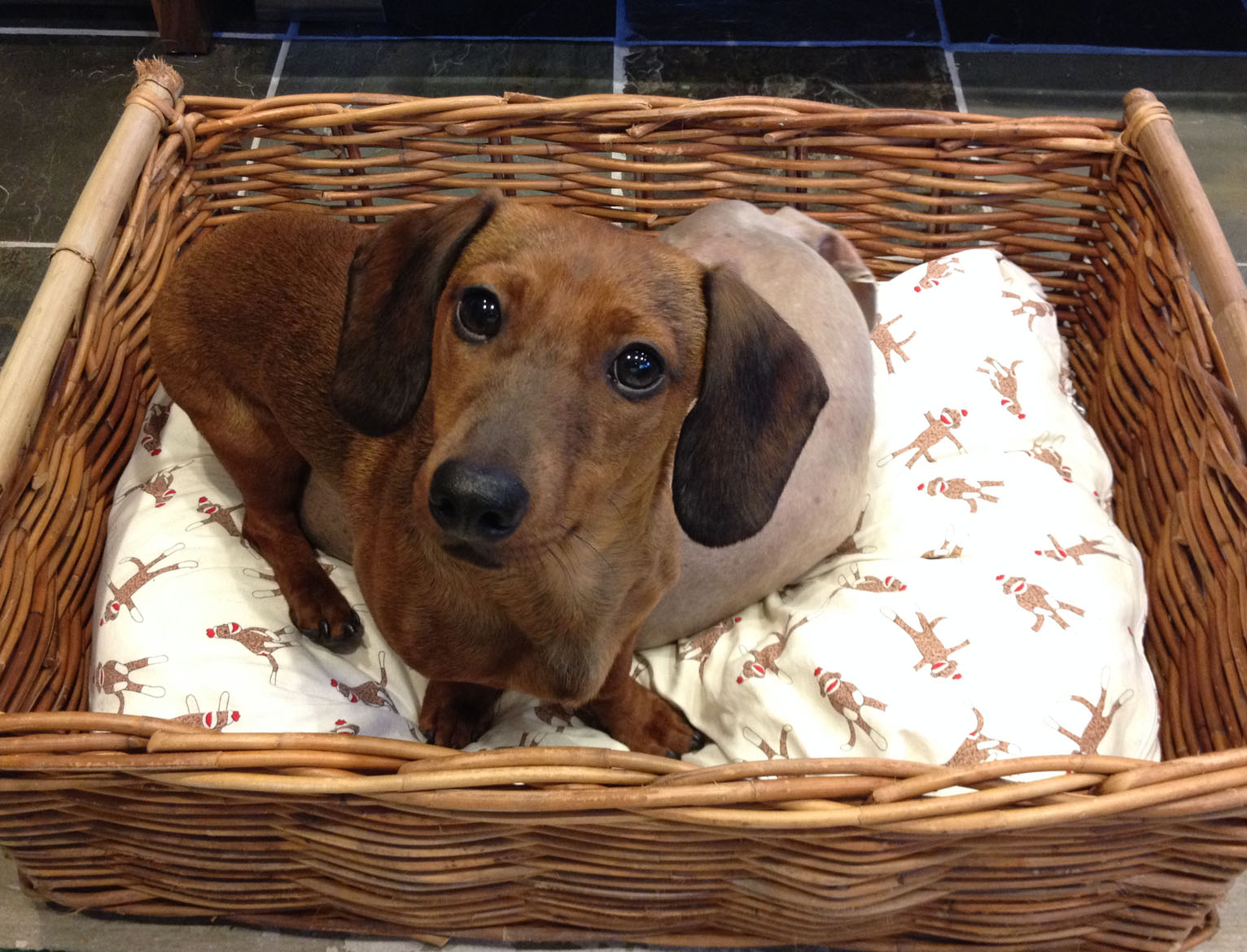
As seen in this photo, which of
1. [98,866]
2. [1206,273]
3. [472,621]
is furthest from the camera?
[1206,273]

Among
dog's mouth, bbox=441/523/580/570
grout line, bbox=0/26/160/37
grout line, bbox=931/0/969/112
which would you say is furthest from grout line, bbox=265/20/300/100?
dog's mouth, bbox=441/523/580/570

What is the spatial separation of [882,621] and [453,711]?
637 mm

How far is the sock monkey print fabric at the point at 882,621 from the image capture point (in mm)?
1448

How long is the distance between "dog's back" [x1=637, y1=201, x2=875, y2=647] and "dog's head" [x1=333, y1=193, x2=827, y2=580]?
1.06 ft

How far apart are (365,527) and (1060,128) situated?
144 cm

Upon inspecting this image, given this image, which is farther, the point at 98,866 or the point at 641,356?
the point at 98,866

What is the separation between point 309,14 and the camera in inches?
124

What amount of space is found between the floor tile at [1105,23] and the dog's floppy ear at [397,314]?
2425 mm

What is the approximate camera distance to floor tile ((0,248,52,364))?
236 centimetres

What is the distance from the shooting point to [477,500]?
0.93m

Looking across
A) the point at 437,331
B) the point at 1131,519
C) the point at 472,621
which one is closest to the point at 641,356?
the point at 437,331

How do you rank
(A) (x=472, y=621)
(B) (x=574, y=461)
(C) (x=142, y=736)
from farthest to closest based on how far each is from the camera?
1. (A) (x=472, y=621)
2. (C) (x=142, y=736)
3. (B) (x=574, y=461)

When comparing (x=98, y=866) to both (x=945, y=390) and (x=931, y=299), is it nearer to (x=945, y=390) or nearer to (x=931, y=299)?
(x=945, y=390)

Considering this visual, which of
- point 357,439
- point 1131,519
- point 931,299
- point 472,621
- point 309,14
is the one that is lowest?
point 472,621
